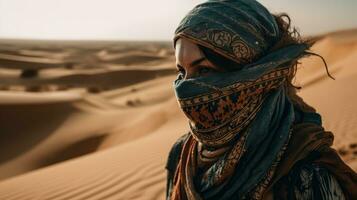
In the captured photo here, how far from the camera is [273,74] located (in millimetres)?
1702

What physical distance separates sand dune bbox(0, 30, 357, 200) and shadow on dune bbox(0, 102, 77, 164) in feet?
0.08

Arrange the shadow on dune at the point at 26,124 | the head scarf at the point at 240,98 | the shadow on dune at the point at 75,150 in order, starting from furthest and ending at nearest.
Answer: the shadow on dune at the point at 26,124 → the shadow on dune at the point at 75,150 → the head scarf at the point at 240,98

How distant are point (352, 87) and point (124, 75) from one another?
18846 millimetres

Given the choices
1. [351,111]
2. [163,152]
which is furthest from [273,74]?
[351,111]

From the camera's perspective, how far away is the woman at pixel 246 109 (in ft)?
5.41

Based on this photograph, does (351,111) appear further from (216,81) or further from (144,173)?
(216,81)

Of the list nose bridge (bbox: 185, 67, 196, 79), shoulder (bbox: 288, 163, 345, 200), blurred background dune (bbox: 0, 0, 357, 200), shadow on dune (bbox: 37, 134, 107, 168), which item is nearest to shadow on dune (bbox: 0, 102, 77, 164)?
blurred background dune (bbox: 0, 0, 357, 200)

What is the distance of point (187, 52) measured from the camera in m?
1.73

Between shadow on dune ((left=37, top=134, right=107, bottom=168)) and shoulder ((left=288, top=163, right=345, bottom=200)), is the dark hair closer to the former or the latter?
shoulder ((left=288, top=163, right=345, bottom=200))

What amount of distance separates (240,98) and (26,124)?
12.2m

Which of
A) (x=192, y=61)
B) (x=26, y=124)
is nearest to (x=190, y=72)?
(x=192, y=61)

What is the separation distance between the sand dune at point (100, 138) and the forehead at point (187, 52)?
3.80 m

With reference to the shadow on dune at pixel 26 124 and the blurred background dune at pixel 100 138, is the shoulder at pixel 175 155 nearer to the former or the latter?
the blurred background dune at pixel 100 138

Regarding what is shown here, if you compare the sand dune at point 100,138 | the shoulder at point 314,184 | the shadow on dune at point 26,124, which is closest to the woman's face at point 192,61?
the shoulder at point 314,184
